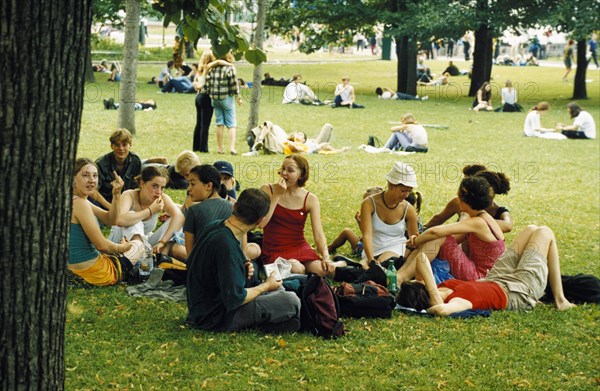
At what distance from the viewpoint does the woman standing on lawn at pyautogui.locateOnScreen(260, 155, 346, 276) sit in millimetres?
8469

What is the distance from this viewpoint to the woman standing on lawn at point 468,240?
7879 mm

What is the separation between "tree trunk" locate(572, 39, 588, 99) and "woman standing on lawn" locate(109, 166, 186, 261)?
93.9ft

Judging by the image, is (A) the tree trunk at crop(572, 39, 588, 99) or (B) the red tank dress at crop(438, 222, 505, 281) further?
(A) the tree trunk at crop(572, 39, 588, 99)

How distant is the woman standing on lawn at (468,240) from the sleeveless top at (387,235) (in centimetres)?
66

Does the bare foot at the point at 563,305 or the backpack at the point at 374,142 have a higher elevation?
the backpack at the point at 374,142

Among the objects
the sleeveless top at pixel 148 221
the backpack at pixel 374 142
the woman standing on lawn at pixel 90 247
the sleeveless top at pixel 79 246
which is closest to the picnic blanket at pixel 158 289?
the woman standing on lawn at pixel 90 247

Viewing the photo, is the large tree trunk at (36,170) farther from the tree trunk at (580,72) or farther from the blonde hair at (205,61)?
the tree trunk at (580,72)

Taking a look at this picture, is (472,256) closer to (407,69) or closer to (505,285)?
(505,285)

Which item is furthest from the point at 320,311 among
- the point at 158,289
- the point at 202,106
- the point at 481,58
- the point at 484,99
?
the point at 481,58

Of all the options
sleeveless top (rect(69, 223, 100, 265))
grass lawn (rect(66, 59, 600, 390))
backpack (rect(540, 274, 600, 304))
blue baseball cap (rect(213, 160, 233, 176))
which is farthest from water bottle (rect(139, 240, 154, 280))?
backpack (rect(540, 274, 600, 304))

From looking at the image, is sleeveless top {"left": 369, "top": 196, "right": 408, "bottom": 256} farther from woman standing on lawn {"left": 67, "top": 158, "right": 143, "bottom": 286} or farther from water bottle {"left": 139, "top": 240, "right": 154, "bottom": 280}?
woman standing on lawn {"left": 67, "top": 158, "right": 143, "bottom": 286}

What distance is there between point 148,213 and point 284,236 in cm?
134

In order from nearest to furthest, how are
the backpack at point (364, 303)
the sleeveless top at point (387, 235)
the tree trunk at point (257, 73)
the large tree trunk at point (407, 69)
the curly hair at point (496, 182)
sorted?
the backpack at point (364, 303) < the curly hair at point (496, 182) < the sleeveless top at point (387, 235) < the tree trunk at point (257, 73) < the large tree trunk at point (407, 69)

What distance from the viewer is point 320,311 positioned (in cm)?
667
